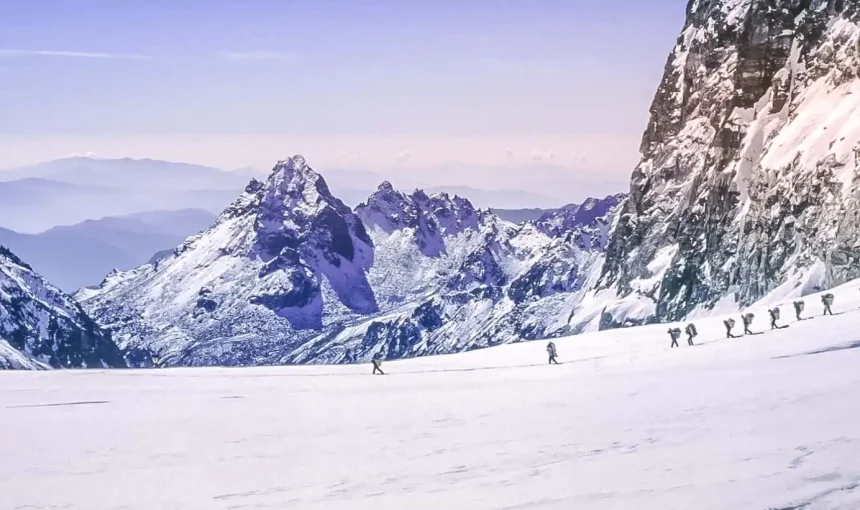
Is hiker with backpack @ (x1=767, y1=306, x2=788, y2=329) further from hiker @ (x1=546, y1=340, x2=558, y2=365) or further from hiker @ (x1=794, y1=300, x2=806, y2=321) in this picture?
hiker @ (x1=546, y1=340, x2=558, y2=365)

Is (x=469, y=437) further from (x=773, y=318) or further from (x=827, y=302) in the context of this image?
(x=827, y=302)

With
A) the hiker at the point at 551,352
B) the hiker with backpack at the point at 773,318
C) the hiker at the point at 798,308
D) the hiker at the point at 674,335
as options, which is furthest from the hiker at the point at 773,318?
the hiker at the point at 551,352

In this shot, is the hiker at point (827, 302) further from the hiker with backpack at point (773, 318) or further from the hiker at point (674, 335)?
the hiker at point (674, 335)

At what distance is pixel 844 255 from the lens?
172m

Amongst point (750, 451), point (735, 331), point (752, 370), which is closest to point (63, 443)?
point (750, 451)

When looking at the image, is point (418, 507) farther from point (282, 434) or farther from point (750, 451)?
point (282, 434)

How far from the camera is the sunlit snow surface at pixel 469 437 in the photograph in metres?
20.1

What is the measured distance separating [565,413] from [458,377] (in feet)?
42.5

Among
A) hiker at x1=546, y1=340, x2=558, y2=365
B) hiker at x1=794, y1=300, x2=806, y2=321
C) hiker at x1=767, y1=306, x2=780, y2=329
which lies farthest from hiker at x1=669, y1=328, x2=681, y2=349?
hiker at x1=794, y1=300, x2=806, y2=321

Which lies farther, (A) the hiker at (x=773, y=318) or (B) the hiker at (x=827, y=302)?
(B) the hiker at (x=827, y=302)

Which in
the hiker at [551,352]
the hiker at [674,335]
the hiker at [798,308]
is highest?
the hiker at [798,308]

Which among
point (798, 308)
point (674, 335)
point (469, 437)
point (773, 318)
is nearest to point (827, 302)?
point (798, 308)

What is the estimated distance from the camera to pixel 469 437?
26.0 metres

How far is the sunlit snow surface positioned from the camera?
20.1 m
